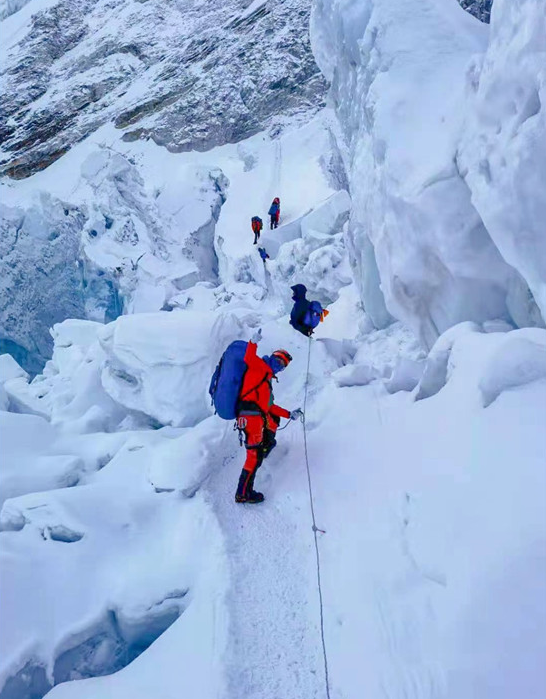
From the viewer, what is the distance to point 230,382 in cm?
373

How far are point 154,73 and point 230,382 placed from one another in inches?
1094

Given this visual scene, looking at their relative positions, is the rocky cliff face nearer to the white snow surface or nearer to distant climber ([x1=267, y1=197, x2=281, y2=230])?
distant climber ([x1=267, y1=197, x2=281, y2=230])

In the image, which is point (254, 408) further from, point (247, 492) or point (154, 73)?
point (154, 73)

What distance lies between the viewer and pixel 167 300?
1419 cm

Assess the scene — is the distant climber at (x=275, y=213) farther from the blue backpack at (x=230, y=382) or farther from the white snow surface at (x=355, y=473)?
the blue backpack at (x=230, y=382)

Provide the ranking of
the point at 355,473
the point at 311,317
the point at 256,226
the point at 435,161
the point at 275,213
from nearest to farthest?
the point at 355,473 → the point at 435,161 → the point at 311,317 → the point at 256,226 → the point at 275,213

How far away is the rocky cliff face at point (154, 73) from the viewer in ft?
76.7

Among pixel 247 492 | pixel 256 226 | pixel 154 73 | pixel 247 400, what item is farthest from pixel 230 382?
pixel 154 73

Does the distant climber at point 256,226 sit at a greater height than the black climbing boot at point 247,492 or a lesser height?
lesser

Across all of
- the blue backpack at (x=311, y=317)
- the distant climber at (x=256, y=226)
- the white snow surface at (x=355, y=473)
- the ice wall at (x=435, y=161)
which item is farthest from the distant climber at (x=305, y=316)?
the distant climber at (x=256, y=226)

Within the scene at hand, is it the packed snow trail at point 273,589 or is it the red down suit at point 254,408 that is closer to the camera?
the packed snow trail at point 273,589

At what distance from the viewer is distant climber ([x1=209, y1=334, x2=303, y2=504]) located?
373 cm

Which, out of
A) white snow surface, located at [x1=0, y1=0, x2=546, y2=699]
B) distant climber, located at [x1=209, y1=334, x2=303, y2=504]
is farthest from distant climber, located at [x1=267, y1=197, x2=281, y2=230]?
distant climber, located at [x1=209, y1=334, x2=303, y2=504]

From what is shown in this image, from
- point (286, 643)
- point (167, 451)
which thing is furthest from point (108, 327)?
point (286, 643)
